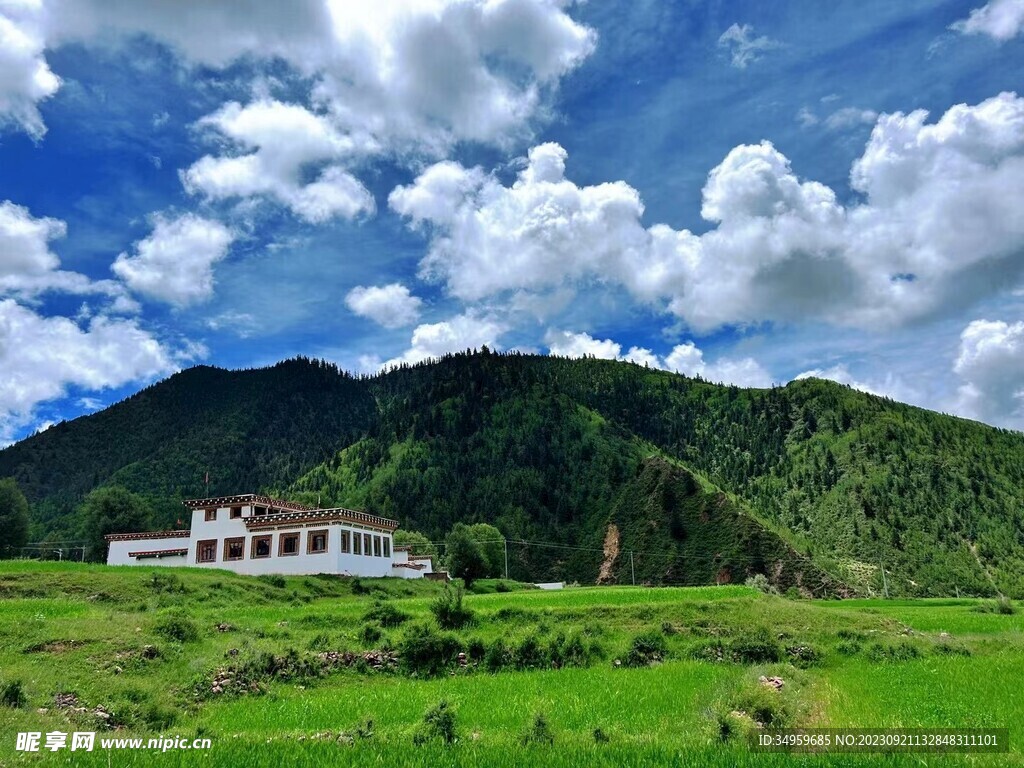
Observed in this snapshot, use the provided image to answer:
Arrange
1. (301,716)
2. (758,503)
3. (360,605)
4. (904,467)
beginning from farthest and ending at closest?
(758,503)
(904,467)
(360,605)
(301,716)

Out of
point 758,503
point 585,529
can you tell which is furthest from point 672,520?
point 758,503

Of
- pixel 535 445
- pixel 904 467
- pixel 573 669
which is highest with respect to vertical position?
pixel 535 445

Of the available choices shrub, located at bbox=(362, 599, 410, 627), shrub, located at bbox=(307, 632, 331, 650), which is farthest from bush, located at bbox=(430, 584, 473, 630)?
shrub, located at bbox=(307, 632, 331, 650)

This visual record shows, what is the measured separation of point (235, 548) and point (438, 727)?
59.8 m

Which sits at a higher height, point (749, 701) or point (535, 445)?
point (535, 445)

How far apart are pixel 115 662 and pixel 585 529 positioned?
497 feet

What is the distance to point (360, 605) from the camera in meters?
41.6

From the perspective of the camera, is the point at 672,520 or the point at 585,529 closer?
the point at 672,520

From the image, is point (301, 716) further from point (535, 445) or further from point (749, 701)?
point (535, 445)

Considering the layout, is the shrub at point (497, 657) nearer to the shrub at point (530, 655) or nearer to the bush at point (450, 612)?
the shrub at point (530, 655)

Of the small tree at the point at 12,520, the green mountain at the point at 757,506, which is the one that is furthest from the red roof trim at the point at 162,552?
the green mountain at the point at 757,506

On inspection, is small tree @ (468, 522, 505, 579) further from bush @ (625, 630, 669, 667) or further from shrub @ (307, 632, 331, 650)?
shrub @ (307, 632, 331, 650)

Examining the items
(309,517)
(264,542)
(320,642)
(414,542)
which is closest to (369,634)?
(320,642)

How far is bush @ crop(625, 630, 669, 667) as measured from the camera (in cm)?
3123
